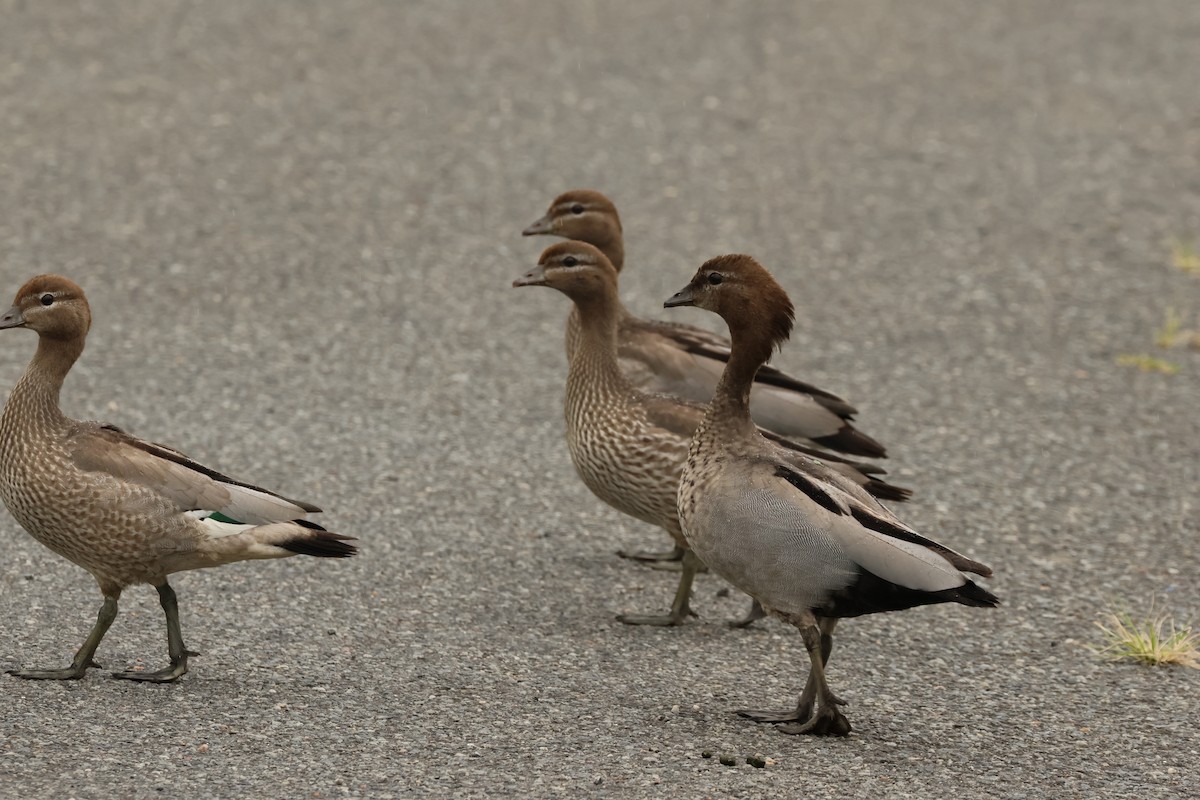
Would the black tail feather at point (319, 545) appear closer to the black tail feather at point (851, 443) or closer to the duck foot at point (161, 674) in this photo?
the duck foot at point (161, 674)

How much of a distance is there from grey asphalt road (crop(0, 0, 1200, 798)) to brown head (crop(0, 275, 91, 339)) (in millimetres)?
1297

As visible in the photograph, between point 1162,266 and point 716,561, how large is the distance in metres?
8.25

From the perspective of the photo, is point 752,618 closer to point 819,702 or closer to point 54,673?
point 819,702

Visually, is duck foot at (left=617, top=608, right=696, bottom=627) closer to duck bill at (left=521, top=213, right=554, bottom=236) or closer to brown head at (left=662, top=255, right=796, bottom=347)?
brown head at (left=662, top=255, right=796, bottom=347)

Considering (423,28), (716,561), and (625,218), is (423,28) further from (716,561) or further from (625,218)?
(716,561)

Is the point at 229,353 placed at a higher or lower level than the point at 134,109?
lower

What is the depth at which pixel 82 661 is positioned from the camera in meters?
6.76

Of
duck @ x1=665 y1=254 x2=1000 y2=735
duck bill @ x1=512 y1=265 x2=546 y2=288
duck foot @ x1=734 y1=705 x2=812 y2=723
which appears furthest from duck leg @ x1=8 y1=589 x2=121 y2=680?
duck bill @ x1=512 y1=265 x2=546 y2=288

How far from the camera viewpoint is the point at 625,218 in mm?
13875

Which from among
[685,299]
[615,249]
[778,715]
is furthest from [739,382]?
[615,249]

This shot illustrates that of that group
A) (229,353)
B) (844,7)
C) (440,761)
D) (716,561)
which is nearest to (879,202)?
(844,7)

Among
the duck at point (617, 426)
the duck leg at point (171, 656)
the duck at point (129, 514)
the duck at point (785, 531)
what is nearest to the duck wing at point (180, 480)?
the duck at point (129, 514)

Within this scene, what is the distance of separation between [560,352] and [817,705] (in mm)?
5461

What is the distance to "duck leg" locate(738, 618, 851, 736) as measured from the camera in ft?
21.7
